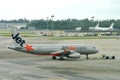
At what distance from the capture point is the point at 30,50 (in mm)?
70000

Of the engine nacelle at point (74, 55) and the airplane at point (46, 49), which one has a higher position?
the airplane at point (46, 49)

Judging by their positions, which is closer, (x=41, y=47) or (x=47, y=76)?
(x=47, y=76)

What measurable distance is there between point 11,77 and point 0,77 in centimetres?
130

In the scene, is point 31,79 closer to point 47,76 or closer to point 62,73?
point 47,76

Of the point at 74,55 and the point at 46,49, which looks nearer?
the point at 74,55

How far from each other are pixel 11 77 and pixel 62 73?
25.2 feet

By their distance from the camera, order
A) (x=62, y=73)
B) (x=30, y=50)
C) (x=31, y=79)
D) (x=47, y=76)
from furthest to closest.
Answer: (x=30, y=50) < (x=62, y=73) < (x=47, y=76) < (x=31, y=79)

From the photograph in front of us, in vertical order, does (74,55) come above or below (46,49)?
below

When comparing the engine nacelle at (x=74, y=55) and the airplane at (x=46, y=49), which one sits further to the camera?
the airplane at (x=46, y=49)

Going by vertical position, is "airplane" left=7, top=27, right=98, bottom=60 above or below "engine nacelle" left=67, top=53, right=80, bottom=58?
above

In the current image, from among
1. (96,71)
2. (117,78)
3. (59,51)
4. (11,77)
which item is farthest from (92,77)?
(59,51)

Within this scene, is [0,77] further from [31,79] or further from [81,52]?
[81,52]

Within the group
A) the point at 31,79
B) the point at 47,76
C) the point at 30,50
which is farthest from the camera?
the point at 30,50

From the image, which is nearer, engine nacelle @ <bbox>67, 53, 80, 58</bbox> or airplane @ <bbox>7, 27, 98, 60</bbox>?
engine nacelle @ <bbox>67, 53, 80, 58</bbox>
